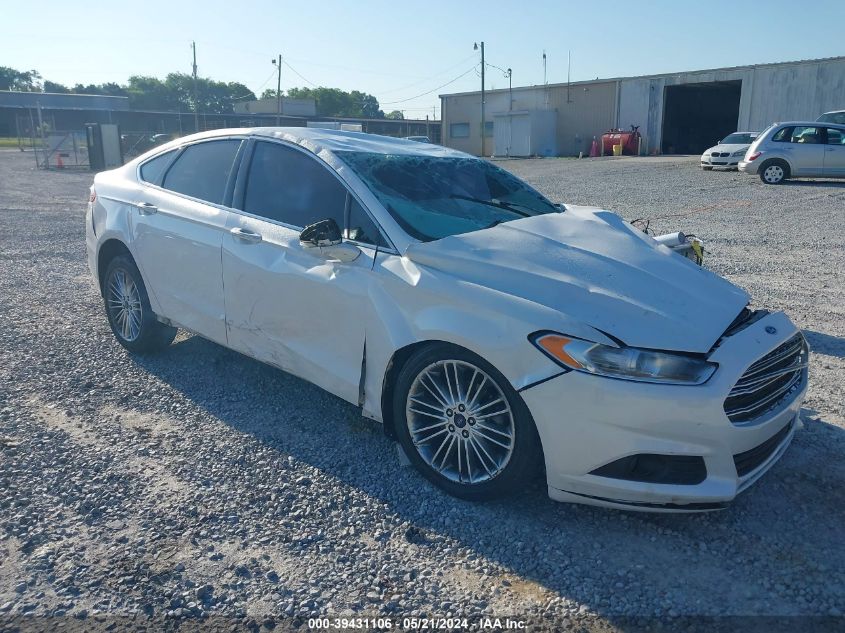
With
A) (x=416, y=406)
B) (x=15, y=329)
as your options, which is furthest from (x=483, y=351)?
(x=15, y=329)

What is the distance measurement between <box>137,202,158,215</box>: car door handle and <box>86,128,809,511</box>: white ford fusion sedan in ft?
0.16

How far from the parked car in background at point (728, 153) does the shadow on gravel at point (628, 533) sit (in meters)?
22.0

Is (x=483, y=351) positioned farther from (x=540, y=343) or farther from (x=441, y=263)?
(x=441, y=263)

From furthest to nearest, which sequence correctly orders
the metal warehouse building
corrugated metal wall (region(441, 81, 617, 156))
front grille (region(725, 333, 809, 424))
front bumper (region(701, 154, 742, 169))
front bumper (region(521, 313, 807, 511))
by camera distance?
corrugated metal wall (region(441, 81, 617, 156)), the metal warehouse building, front bumper (region(701, 154, 742, 169)), front grille (region(725, 333, 809, 424)), front bumper (region(521, 313, 807, 511))

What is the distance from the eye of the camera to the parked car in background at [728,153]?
2362cm

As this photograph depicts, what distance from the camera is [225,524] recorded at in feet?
10.4

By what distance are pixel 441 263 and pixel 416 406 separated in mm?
713

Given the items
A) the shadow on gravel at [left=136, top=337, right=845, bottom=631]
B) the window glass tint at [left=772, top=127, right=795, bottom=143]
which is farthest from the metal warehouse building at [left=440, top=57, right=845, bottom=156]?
the shadow on gravel at [left=136, top=337, right=845, bottom=631]

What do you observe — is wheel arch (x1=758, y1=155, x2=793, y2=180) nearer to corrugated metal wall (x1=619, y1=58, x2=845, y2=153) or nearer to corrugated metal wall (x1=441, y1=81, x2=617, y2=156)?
corrugated metal wall (x1=619, y1=58, x2=845, y2=153)

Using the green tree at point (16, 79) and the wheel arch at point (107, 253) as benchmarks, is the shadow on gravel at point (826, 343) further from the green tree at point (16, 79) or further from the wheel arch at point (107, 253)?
the green tree at point (16, 79)

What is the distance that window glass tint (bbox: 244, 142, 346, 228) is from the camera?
3963mm

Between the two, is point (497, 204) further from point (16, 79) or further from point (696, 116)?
point (16, 79)

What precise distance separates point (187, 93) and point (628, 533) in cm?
12412

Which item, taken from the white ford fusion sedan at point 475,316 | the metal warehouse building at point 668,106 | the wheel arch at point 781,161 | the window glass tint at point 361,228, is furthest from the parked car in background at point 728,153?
the window glass tint at point 361,228
